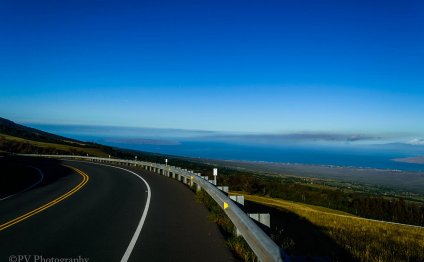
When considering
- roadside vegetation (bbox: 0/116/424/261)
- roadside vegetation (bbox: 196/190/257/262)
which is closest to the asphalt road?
roadside vegetation (bbox: 196/190/257/262)

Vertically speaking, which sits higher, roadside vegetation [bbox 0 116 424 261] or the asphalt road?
the asphalt road

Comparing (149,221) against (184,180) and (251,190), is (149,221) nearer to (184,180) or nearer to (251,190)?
(184,180)

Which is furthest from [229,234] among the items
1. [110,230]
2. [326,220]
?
[326,220]

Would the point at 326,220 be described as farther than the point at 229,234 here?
Yes

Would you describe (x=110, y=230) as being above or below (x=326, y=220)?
above

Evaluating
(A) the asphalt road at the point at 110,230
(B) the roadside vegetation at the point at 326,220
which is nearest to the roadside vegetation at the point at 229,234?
(B) the roadside vegetation at the point at 326,220

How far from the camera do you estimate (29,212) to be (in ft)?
44.2

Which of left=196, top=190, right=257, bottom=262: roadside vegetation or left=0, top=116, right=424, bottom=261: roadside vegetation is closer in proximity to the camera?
left=196, top=190, right=257, bottom=262: roadside vegetation

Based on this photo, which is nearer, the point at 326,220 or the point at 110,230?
the point at 110,230

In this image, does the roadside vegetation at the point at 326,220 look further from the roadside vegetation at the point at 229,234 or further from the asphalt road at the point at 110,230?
the asphalt road at the point at 110,230

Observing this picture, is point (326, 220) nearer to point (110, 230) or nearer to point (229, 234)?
point (229, 234)

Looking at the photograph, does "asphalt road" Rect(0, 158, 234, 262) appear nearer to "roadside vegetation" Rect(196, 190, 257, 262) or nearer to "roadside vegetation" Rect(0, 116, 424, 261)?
"roadside vegetation" Rect(196, 190, 257, 262)

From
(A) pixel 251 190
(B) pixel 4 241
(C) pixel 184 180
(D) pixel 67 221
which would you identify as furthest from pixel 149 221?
(A) pixel 251 190

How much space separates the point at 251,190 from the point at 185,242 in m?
41.8
